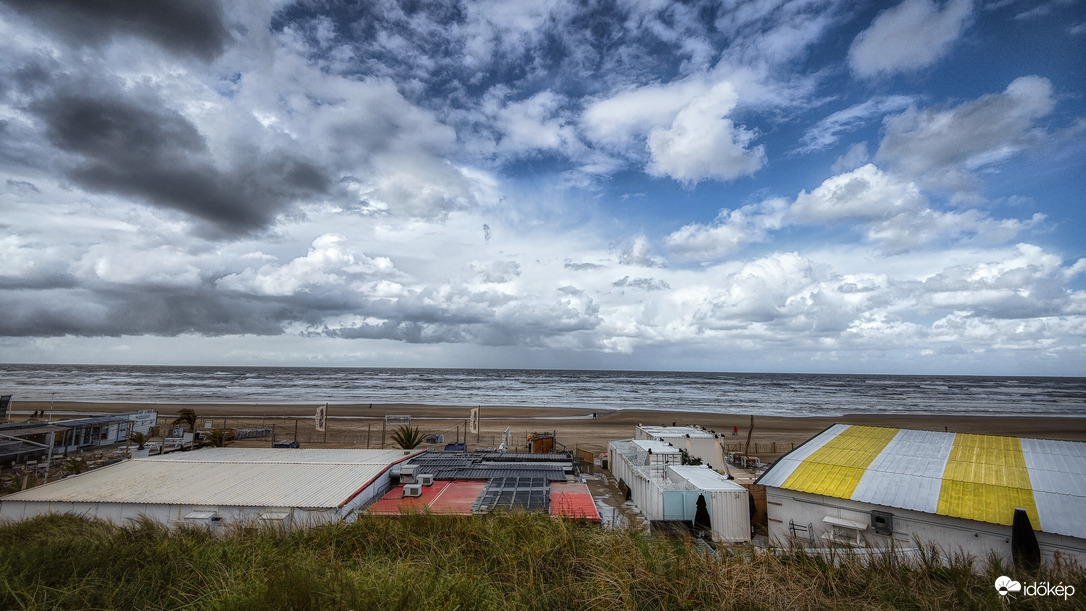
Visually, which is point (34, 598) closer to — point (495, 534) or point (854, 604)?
point (495, 534)

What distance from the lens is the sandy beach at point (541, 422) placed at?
36.8 meters

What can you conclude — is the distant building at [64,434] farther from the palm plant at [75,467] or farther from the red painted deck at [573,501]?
the red painted deck at [573,501]

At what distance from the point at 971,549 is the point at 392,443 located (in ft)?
103

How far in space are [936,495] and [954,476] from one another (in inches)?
63.8

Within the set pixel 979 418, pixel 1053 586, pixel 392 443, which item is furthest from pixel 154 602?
pixel 979 418

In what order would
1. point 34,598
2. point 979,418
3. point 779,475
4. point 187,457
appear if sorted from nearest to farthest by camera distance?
point 34,598 → point 779,475 → point 187,457 → point 979,418

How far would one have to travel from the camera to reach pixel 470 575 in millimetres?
5664

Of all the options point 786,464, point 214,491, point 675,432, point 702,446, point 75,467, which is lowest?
→ point 75,467

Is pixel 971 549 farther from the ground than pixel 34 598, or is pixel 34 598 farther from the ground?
pixel 34 598

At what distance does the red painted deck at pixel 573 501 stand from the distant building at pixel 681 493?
7.85 feet

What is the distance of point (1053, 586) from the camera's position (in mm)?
5648

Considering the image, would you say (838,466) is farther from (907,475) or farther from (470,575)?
(470,575)

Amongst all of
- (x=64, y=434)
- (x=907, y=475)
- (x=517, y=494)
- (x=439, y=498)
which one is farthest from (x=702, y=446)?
(x=64, y=434)

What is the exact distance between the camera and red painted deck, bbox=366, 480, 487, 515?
45.0 ft
